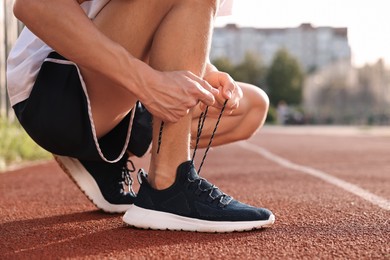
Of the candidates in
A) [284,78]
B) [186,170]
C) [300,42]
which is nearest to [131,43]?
[186,170]

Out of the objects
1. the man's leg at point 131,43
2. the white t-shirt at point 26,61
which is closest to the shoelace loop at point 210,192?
the man's leg at point 131,43

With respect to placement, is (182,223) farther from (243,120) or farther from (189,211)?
(243,120)

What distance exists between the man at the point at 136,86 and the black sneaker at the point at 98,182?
8.4 inches

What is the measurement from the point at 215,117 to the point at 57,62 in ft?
3.15

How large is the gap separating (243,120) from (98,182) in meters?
0.83

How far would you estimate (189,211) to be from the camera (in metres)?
2.54

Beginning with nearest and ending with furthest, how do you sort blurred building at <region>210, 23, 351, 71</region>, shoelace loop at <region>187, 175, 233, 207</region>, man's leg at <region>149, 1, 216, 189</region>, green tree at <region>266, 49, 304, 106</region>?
man's leg at <region>149, 1, 216, 189</region>
shoelace loop at <region>187, 175, 233, 207</region>
green tree at <region>266, 49, 304, 106</region>
blurred building at <region>210, 23, 351, 71</region>

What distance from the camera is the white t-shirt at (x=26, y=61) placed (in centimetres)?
265

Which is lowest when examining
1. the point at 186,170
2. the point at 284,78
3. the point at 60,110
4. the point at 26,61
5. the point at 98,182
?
the point at 284,78

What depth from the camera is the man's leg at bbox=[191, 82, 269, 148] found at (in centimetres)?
332

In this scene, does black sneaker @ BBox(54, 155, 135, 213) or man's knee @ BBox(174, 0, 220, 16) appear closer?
man's knee @ BBox(174, 0, 220, 16)

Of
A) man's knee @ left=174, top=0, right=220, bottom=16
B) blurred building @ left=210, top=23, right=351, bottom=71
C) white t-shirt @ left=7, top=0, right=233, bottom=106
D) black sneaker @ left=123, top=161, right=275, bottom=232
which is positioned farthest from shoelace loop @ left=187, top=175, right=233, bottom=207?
blurred building @ left=210, top=23, right=351, bottom=71

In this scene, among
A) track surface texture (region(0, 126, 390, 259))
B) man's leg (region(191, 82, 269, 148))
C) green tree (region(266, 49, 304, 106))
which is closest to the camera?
track surface texture (region(0, 126, 390, 259))

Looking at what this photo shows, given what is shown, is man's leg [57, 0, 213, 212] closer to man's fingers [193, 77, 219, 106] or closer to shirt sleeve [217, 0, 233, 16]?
man's fingers [193, 77, 219, 106]
